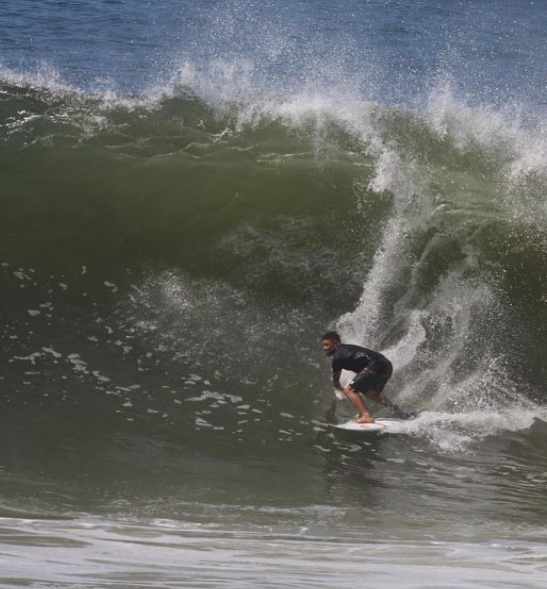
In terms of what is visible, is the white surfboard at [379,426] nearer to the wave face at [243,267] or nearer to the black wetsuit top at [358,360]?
the wave face at [243,267]

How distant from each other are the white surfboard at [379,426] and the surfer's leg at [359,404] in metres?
0.05

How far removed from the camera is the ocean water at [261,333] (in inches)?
221

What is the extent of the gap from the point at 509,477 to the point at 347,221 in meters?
4.08

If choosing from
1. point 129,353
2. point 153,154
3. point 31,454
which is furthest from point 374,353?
point 153,154

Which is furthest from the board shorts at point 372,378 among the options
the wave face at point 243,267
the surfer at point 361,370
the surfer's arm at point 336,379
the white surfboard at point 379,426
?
the wave face at point 243,267

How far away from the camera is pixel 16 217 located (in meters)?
11.0

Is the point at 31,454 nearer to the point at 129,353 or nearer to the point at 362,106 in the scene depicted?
the point at 129,353

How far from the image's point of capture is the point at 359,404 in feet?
29.0

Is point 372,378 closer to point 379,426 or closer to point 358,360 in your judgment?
point 358,360

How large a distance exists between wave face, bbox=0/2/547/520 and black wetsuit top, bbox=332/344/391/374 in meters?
0.49

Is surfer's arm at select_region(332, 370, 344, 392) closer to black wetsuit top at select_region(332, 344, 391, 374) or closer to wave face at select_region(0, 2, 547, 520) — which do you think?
black wetsuit top at select_region(332, 344, 391, 374)

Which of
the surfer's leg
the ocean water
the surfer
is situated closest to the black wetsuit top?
the surfer

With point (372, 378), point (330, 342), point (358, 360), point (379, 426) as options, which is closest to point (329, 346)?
point (330, 342)

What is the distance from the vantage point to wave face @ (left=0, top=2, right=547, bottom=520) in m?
8.49
